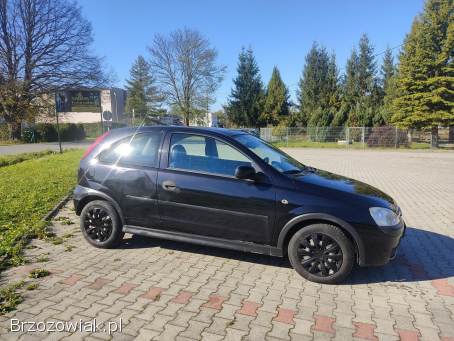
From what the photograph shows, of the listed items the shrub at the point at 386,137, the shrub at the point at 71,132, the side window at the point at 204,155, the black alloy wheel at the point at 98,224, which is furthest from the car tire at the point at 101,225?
the shrub at the point at 71,132

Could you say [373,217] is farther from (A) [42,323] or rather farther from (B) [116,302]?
(A) [42,323]

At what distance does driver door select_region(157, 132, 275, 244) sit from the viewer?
161 inches

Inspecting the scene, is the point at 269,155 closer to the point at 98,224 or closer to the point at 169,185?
the point at 169,185

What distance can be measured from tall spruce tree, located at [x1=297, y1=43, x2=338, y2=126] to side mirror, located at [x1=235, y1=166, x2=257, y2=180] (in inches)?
1616

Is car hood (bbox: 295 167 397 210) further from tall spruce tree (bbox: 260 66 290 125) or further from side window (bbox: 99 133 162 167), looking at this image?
tall spruce tree (bbox: 260 66 290 125)

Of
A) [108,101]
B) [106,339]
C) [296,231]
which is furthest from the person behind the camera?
[108,101]

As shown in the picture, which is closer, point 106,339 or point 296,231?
point 106,339

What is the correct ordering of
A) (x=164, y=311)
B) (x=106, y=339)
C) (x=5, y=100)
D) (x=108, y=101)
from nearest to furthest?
(x=106, y=339) → (x=164, y=311) → (x=5, y=100) → (x=108, y=101)

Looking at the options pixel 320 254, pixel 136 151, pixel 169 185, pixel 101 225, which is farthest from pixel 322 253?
pixel 101 225

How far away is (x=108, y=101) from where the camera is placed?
62.9 m

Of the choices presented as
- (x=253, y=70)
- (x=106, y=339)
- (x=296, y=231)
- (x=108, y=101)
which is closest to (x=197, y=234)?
(x=296, y=231)

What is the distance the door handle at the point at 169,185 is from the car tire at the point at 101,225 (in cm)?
88

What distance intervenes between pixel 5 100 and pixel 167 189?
36642mm

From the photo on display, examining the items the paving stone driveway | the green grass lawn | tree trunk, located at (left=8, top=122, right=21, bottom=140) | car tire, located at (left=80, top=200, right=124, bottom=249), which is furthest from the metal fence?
tree trunk, located at (left=8, top=122, right=21, bottom=140)
